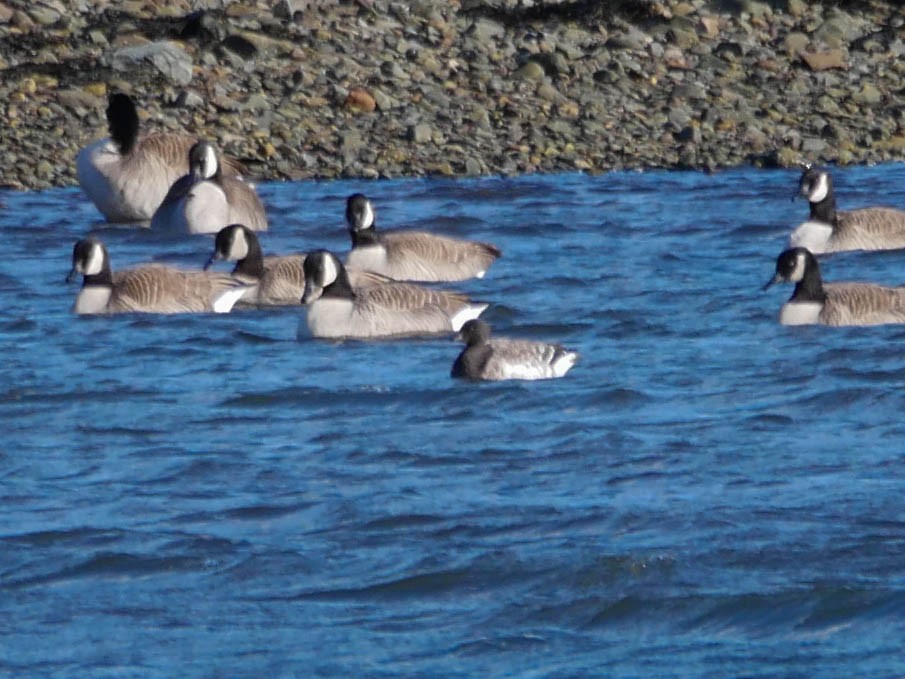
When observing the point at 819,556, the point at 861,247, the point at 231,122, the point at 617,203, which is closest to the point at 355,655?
the point at 819,556

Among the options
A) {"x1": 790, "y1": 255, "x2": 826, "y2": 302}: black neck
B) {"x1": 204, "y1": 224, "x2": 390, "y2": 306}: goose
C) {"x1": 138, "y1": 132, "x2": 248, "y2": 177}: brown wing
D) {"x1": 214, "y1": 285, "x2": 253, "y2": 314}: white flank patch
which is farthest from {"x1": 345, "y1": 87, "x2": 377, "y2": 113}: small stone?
{"x1": 790, "y1": 255, "x2": 826, "y2": 302}: black neck

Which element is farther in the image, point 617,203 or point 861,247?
point 617,203

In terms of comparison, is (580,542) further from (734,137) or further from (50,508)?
(734,137)

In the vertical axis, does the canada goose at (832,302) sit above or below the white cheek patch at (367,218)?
below

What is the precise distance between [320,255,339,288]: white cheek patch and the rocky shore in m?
7.45

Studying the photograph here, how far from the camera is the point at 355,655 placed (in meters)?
8.13

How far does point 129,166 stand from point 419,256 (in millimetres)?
4243

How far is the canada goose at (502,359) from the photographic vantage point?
1290 cm

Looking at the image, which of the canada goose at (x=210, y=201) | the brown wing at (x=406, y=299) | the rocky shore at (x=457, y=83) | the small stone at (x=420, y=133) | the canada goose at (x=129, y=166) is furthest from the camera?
the small stone at (x=420, y=133)

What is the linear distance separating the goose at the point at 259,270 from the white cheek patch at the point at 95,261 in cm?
109

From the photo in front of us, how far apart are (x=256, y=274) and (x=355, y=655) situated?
8.64 meters

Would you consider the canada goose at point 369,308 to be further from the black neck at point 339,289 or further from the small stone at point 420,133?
the small stone at point 420,133

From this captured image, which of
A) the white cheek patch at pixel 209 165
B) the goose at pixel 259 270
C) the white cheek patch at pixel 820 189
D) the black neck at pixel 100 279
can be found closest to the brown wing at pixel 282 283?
the goose at pixel 259 270

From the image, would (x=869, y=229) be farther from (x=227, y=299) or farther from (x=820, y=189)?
(x=227, y=299)
